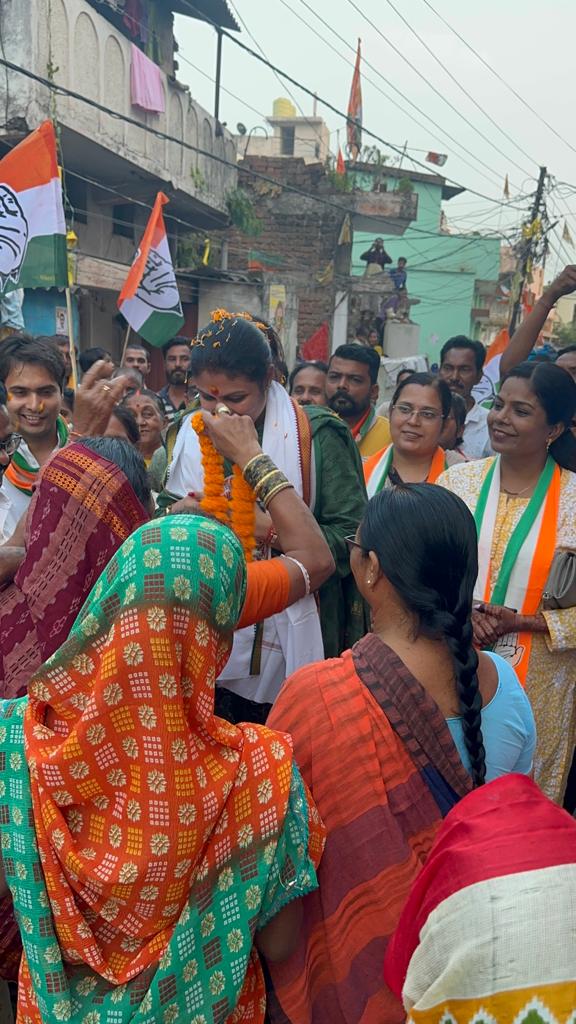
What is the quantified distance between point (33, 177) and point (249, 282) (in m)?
10.8

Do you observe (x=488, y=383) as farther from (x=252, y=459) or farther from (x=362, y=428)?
(x=252, y=459)

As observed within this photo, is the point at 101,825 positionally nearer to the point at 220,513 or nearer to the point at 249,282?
the point at 220,513

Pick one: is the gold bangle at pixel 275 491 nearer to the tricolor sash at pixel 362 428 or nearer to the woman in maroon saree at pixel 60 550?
the woman in maroon saree at pixel 60 550

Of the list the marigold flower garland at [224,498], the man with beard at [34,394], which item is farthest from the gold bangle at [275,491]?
the man with beard at [34,394]

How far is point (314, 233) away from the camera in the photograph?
18781 mm

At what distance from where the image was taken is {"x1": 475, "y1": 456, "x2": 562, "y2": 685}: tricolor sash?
2.86 metres

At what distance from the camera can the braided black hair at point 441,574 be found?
1.67 metres

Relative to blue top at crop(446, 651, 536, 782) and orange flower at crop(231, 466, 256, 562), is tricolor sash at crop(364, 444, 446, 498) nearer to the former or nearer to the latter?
orange flower at crop(231, 466, 256, 562)

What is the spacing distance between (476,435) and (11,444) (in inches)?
140

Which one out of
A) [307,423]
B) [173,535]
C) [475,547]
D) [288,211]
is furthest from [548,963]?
[288,211]

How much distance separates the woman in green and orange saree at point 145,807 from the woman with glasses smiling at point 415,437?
2.50 metres

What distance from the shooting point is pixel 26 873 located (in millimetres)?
1406

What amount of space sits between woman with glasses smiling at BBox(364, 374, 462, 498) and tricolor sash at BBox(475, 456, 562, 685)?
0.89 m

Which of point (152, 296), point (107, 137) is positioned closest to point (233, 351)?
point (152, 296)
